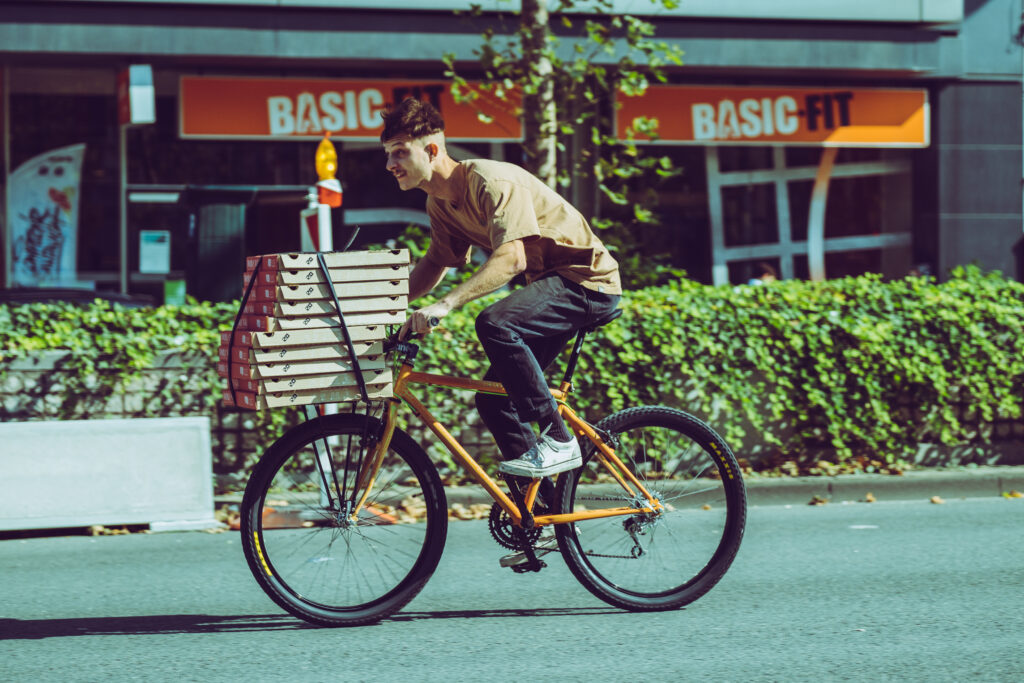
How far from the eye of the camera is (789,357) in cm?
820

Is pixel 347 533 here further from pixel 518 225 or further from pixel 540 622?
pixel 518 225

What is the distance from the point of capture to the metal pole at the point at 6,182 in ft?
47.8

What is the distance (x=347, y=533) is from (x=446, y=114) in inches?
424

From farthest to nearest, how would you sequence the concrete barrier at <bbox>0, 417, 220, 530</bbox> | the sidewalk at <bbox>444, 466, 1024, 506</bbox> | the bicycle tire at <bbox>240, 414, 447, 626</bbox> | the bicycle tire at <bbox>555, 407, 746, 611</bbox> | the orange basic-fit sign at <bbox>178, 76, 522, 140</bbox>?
the orange basic-fit sign at <bbox>178, 76, 522, 140</bbox>, the sidewalk at <bbox>444, 466, 1024, 506</bbox>, the concrete barrier at <bbox>0, 417, 220, 530</bbox>, the bicycle tire at <bbox>555, 407, 746, 611</bbox>, the bicycle tire at <bbox>240, 414, 447, 626</bbox>

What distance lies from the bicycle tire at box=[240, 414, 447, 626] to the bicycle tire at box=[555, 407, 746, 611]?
1.89 feet

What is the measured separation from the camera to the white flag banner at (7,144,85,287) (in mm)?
14648

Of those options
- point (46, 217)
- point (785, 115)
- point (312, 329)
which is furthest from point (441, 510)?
point (785, 115)

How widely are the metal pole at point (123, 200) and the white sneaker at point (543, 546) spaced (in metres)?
11.2

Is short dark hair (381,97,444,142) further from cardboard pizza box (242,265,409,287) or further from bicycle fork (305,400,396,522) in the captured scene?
bicycle fork (305,400,396,522)

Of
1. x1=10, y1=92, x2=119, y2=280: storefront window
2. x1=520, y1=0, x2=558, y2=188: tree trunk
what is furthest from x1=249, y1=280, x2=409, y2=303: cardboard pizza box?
x1=10, y1=92, x2=119, y2=280: storefront window

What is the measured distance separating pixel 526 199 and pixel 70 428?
3737 millimetres

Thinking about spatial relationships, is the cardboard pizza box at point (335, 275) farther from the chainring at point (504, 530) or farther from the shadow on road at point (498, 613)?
the shadow on road at point (498, 613)

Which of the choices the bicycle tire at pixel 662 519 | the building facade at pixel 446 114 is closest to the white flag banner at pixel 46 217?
the building facade at pixel 446 114

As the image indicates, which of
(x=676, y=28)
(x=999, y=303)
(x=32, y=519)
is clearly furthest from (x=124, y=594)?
(x=676, y=28)
